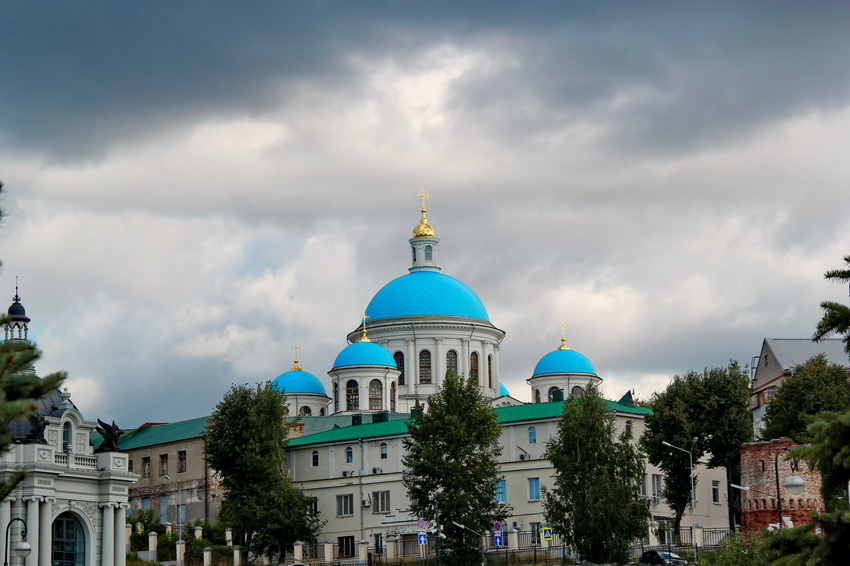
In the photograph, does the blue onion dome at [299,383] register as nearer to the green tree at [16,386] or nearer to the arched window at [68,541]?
the arched window at [68,541]

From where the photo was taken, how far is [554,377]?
99.6 metres

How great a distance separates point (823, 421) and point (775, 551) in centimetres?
242

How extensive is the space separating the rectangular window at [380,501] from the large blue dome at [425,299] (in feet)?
62.5

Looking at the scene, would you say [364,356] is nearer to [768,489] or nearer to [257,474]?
[257,474]

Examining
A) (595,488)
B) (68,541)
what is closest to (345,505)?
(595,488)

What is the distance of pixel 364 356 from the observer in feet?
306

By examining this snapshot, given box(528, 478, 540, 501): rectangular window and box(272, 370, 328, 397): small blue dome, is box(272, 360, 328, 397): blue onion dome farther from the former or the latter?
box(528, 478, 540, 501): rectangular window

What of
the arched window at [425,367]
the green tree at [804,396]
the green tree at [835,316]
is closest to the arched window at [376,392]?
A: the arched window at [425,367]

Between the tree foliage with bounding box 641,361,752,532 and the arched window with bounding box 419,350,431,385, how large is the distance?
24.1m

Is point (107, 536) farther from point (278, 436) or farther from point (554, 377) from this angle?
point (554, 377)

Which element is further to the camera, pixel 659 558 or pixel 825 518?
pixel 659 558

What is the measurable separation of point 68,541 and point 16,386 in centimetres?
4372

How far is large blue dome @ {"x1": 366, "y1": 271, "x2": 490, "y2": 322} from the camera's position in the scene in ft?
317

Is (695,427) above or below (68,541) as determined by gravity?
above
